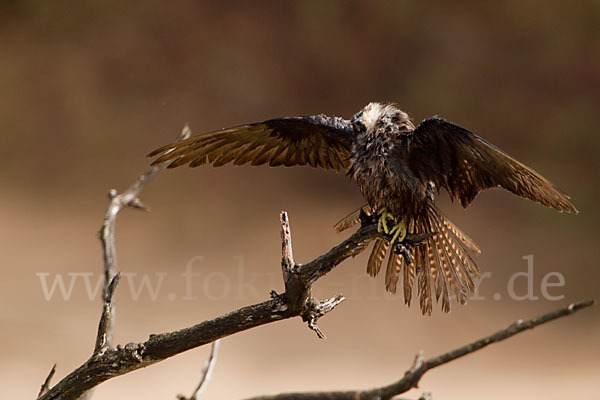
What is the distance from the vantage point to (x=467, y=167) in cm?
207

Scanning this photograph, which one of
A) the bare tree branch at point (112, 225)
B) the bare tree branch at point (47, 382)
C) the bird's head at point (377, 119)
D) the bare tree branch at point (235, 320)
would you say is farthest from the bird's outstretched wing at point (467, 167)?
the bare tree branch at point (47, 382)

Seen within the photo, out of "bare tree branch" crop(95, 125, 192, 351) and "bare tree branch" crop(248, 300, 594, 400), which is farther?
"bare tree branch" crop(95, 125, 192, 351)

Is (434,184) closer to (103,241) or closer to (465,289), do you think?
(465,289)

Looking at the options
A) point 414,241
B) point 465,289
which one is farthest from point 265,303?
point 465,289

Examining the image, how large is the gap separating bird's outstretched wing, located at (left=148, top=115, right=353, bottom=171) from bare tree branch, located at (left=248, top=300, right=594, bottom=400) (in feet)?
3.19

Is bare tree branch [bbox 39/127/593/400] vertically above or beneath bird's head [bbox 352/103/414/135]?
beneath

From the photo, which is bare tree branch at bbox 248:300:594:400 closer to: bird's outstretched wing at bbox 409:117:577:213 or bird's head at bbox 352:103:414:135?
bird's outstretched wing at bbox 409:117:577:213

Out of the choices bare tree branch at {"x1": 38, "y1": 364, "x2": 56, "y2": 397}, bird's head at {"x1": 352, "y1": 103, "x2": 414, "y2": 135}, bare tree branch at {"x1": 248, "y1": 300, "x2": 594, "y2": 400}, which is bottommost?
bare tree branch at {"x1": 248, "y1": 300, "x2": 594, "y2": 400}

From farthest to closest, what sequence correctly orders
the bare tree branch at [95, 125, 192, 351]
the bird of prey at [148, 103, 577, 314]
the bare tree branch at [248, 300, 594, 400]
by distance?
1. the bare tree branch at [95, 125, 192, 351]
2. the bird of prey at [148, 103, 577, 314]
3. the bare tree branch at [248, 300, 594, 400]

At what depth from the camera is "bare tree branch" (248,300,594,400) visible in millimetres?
1279

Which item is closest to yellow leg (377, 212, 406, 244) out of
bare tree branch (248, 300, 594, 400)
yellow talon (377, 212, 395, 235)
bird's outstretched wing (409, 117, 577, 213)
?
yellow talon (377, 212, 395, 235)

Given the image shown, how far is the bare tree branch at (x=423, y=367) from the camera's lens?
1.28 metres

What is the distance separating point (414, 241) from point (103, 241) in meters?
1.21

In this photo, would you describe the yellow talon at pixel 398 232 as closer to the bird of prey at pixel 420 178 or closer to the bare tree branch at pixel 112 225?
the bird of prey at pixel 420 178
